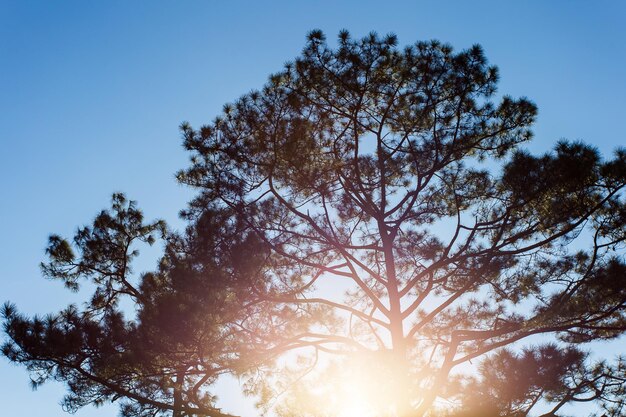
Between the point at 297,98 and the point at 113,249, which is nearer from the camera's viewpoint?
the point at 297,98

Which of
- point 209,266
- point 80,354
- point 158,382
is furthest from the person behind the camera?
point 209,266

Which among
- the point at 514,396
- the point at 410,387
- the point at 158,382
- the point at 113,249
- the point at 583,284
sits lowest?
the point at 514,396

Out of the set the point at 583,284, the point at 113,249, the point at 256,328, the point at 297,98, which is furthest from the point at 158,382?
the point at 583,284

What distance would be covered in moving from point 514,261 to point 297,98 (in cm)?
317

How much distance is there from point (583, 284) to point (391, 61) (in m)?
3.26

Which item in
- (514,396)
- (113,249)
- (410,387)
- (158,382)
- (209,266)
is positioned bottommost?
(514,396)

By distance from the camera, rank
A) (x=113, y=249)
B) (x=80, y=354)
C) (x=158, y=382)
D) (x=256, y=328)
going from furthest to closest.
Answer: (x=113, y=249) < (x=256, y=328) < (x=158, y=382) < (x=80, y=354)

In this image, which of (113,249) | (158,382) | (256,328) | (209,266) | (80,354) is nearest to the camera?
(80,354)

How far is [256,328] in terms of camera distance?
5449 mm

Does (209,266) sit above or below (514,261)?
above

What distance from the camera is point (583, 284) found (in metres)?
4.67

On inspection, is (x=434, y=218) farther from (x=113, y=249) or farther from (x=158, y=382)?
(x=113, y=249)

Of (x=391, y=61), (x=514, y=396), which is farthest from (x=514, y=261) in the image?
(x=391, y=61)

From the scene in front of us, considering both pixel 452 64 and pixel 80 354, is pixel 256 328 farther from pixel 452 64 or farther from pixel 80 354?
pixel 452 64
